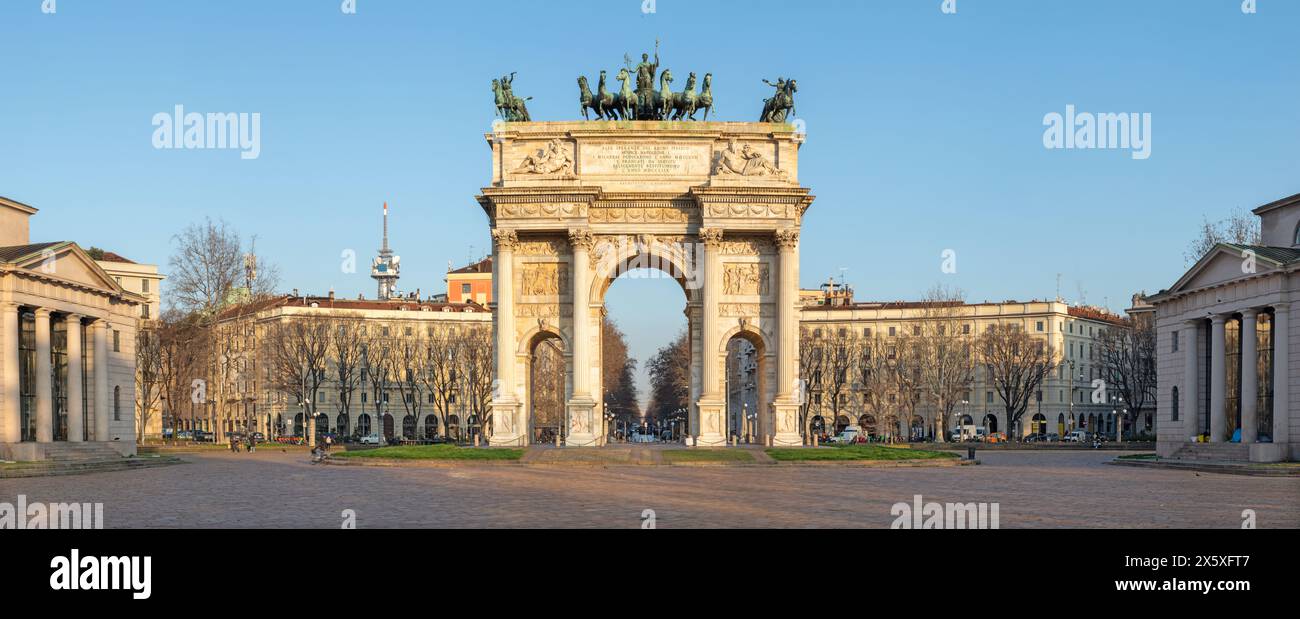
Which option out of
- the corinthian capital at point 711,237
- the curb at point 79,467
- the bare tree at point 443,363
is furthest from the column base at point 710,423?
the bare tree at point 443,363

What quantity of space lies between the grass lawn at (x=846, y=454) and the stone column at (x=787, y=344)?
2520 millimetres

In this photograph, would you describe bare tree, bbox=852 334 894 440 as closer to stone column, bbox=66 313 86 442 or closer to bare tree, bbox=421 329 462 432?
bare tree, bbox=421 329 462 432

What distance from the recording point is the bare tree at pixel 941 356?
97750 millimetres

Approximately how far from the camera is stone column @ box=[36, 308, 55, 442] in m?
49.2

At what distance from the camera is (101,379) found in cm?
5478

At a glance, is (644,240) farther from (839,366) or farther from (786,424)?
(839,366)

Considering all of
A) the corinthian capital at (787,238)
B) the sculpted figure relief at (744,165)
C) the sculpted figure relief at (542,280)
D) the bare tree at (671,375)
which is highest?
the sculpted figure relief at (744,165)

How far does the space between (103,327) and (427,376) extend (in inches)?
2871

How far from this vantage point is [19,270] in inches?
1860

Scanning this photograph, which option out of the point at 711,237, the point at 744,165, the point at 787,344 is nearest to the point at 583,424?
the point at 787,344

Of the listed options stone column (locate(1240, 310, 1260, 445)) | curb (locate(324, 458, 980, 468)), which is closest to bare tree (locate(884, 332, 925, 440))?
curb (locate(324, 458, 980, 468))

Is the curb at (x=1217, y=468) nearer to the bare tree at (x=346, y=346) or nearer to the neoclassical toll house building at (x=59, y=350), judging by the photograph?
the neoclassical toll house building at (x=59, y=350)

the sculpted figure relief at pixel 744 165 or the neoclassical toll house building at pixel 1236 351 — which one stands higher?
the sculpted figure relief at pixel 744 165

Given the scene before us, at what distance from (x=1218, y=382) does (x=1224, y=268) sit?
4774 mm
